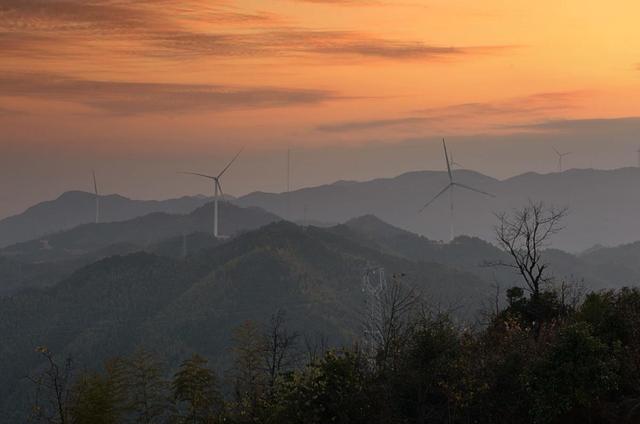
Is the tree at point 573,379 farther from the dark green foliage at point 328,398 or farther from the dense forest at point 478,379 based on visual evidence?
the dark green foliage at point 328,398

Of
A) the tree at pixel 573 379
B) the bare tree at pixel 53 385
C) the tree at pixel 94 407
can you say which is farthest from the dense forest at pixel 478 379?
the tree at pixel 94 407

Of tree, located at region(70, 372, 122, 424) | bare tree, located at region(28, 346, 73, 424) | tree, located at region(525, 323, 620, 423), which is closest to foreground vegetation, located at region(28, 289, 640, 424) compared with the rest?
tree, located at region(525, 323, 620, 423)

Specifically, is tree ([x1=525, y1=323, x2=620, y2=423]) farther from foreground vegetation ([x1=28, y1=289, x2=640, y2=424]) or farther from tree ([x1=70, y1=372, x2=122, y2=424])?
tree ([x1=70, y1=372, x2=122, y2=424])

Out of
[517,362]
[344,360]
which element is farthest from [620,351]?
[344,360]

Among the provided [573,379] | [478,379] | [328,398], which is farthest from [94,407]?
[573,379]

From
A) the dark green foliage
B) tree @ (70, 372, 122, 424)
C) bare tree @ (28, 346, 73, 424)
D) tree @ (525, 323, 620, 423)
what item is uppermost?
tree @ (525, 323, 620, 423)

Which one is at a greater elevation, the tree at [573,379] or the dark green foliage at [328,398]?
the tree at [573,379]

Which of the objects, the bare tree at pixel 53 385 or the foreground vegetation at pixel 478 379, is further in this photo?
the bare tree at pixel 53 385

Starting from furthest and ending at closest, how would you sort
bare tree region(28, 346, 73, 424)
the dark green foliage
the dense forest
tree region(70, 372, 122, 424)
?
1. tree region(70, 372, 122, 424)
2. bare tree region(28, 346, 73, 424)
3. the dark green foliage
4. the dense forest

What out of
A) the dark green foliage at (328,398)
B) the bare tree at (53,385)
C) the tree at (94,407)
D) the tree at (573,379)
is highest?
the tree at (573,379)

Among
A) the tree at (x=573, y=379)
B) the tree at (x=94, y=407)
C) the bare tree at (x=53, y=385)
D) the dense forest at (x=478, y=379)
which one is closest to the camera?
the tree at (x=573, y=379)

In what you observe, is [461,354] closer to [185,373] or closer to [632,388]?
[632,388]
